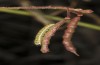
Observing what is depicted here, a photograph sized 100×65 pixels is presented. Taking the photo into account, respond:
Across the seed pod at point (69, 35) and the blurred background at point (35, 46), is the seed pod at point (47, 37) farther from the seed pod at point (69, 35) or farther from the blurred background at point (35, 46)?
the blurred background at point (35, 46)

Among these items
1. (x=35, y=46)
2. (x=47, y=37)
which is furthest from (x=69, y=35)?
(x=35, y=46)

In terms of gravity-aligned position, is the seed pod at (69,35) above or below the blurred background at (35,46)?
below

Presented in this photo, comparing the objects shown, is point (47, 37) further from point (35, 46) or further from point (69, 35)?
point (35, 46)

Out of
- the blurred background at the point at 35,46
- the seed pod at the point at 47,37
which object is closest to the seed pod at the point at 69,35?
the seed pod at the point at 47,37

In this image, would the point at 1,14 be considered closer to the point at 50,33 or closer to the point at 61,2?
the point at 61,2

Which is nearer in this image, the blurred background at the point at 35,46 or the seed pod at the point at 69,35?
the seed pod at the point at 69,35

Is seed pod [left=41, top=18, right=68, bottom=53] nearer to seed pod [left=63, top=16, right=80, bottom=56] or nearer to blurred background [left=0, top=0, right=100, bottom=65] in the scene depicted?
seed pod [left=63, top=16, right=80, bottom=56]

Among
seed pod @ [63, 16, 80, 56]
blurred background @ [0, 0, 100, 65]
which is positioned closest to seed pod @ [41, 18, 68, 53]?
seed pod @ [63, 16, 80, 56]

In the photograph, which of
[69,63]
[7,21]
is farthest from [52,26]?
[7,21]

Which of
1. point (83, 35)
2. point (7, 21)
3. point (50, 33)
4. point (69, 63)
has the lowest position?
point (50, 33)
